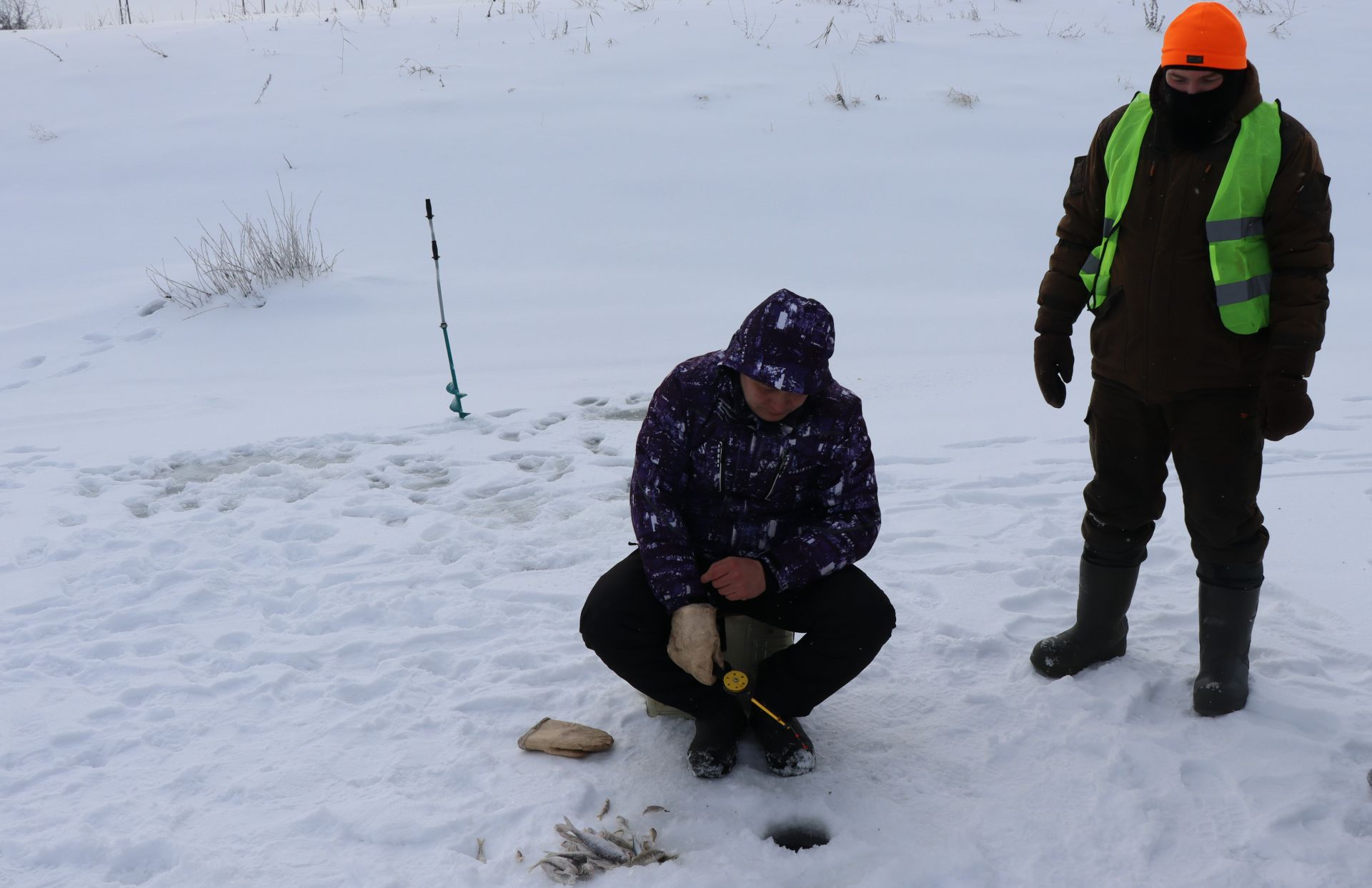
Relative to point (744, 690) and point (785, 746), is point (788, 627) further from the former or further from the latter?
point (785, 746)

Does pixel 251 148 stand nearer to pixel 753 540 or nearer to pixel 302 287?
pixel 302 287

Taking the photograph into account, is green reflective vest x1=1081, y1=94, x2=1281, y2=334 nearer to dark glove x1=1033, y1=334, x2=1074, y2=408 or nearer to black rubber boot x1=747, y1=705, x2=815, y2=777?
dark glove x1=1033, y1=334, x2=1074, y2=408

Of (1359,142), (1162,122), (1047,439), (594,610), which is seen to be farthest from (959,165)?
(594,610)

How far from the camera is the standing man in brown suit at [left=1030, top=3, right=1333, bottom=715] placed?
8.45 ft

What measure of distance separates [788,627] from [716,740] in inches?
13.7

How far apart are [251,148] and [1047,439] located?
906cm

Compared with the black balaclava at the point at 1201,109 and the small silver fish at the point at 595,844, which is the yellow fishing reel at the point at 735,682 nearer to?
the small silver fish at the point at 595,844

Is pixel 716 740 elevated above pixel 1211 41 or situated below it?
below

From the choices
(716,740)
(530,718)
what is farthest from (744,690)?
(530,718)

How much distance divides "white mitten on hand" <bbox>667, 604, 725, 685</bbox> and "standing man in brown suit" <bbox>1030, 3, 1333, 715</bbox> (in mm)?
1195

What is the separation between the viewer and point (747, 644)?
294cm

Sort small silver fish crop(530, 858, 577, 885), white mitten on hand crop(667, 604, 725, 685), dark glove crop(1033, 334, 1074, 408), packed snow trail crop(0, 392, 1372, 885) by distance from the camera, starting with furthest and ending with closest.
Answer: dark glove crop(1033, 334, 1074, 408), white mitten on hand crop(667, 604, 725, 685), packed snow trail crop(0, 392, 1372, 885), small silver fish crop(530, 858, 577, 885)

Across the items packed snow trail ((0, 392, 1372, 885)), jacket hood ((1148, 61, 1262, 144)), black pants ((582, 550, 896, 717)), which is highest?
jacket hood ((1148, 61, 1262, 144))

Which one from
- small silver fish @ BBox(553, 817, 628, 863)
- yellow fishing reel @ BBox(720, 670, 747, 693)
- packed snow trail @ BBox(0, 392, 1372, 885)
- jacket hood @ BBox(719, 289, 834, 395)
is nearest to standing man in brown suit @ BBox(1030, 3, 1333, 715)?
packed snow trail @ BBox(0, 392, 1372, 885)
